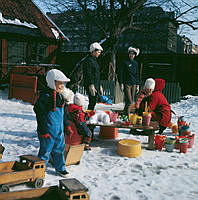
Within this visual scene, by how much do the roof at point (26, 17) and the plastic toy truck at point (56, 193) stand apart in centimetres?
1085

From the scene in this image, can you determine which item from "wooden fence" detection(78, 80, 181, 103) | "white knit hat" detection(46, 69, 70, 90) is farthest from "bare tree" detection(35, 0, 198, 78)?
"white knit hat" detection(46, 69, 70, 90)

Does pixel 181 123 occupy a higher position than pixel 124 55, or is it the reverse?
pixel 124 55

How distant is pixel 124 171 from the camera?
4277 mm

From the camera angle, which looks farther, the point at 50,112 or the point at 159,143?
the point at 159,143

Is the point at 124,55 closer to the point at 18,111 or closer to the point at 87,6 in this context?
the point at 87,6

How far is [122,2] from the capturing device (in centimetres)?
1474

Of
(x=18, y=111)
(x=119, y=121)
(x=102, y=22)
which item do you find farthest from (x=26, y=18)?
(x=119, y=121)

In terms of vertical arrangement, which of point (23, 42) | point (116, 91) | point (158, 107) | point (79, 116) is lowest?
point (79, 116)

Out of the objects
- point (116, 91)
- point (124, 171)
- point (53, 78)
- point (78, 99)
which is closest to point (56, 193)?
point (53, 78)

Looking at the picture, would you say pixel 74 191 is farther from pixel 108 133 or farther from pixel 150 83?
pixel 150 83

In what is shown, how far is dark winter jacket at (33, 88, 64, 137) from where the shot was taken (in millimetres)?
3707

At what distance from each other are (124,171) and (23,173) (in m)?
1.60

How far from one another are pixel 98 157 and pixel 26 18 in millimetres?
11203

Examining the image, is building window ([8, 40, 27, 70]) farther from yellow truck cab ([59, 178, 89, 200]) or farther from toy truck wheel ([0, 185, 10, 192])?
Answer: yellow truck cab ([59, 178, 89, 200])
